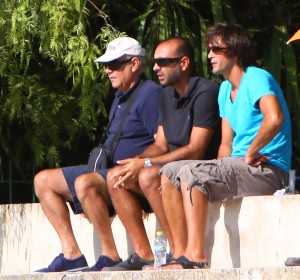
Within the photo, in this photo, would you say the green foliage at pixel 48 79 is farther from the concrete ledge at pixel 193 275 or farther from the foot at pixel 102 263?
the concrete ledge at pixel 193 275

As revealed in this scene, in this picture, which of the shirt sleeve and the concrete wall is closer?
the concrete wall

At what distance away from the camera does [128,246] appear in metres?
8.16

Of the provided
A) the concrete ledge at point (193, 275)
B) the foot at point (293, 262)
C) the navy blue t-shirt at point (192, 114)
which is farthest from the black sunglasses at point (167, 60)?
the foot at point (293, 262)

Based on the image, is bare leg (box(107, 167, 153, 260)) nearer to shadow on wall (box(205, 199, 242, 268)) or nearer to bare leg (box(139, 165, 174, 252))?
bare leg (box(139, 165, 174, 252))

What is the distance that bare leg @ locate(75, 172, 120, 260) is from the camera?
781 centimetres

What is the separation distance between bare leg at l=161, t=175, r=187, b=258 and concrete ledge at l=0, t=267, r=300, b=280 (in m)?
0.61

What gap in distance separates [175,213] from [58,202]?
1.19 m

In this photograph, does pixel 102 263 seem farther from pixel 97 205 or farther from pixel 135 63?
pixel 135 63

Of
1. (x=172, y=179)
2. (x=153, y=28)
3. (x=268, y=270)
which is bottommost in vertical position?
(x=268, y=270)

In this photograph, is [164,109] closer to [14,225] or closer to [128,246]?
[128,246]

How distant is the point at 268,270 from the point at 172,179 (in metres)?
1.19

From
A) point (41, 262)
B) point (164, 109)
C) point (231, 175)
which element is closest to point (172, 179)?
point (231, 175)

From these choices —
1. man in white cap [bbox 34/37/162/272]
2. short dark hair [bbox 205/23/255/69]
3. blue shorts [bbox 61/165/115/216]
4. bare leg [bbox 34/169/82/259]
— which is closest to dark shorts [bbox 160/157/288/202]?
short dark hair [bbox 205/23/255/69]

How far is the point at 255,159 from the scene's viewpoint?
7219 mm
